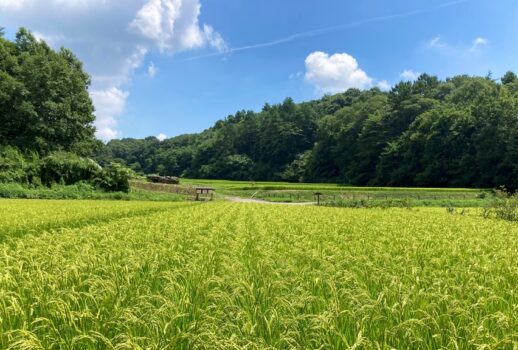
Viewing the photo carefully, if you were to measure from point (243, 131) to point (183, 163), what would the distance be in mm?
28540

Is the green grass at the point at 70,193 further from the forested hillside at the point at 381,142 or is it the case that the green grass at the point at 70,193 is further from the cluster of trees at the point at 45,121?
the forested hillside at the point at 381,142

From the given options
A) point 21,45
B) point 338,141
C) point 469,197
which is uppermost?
point 21,45

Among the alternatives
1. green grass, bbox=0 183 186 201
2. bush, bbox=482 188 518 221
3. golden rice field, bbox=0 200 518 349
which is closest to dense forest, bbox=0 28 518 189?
green grass, bbox=0 183 186 201

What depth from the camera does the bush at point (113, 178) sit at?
144 feet

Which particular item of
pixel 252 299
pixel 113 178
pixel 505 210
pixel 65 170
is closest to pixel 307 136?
pixel 113 178

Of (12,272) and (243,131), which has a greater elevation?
(243,131)

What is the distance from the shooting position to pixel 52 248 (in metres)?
7.52

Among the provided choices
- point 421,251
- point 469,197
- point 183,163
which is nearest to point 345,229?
point 421,251

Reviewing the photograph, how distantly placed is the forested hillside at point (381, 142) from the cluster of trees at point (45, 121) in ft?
190

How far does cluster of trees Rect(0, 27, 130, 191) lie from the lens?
142ft

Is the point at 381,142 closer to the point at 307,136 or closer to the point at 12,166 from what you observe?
the point at 307,136

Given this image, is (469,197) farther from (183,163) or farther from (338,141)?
(183,163)

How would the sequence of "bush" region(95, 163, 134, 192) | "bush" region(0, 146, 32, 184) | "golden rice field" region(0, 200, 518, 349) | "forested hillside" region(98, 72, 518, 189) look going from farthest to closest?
"forested hillside" region(98, 72, 518, 189)
"bush" region(95, 163, 134, 192)
"bush" region(0, 146, 32, 184)
"golden rice field" region(0, 200, 518, 349)

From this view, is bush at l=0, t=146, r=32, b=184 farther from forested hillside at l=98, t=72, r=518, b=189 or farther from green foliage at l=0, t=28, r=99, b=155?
forested hillside at l=98, t=72, r=518, b=189
